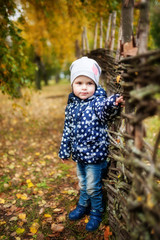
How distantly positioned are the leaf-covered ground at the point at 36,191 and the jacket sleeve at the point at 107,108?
1.17m

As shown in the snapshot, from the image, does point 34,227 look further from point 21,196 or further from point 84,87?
point 84,87

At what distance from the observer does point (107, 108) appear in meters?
1.69

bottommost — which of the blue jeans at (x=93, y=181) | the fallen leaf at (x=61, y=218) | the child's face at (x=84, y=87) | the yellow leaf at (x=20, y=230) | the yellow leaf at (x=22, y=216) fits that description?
the yellow leaf at (x=20, y=230)

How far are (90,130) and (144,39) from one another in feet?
3.41

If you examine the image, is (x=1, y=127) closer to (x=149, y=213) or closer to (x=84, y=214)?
(x=84, y=214)

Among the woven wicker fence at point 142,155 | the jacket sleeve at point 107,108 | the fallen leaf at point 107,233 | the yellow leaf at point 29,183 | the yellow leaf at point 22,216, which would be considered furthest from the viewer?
the yellow leaf at point 29,183

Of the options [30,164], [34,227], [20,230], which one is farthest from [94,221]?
[30,164]

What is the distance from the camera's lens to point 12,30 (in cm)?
283

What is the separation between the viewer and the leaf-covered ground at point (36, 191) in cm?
203

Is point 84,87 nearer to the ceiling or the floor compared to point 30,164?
nearer to the ceiling

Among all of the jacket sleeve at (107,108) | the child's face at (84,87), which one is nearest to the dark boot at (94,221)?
the jacket sleeve at (107,108)

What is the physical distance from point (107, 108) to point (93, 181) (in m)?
0.81

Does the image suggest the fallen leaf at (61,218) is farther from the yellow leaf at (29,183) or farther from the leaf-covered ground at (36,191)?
the yellow leaf at (29,183)

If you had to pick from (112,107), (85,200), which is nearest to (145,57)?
(112,107)
